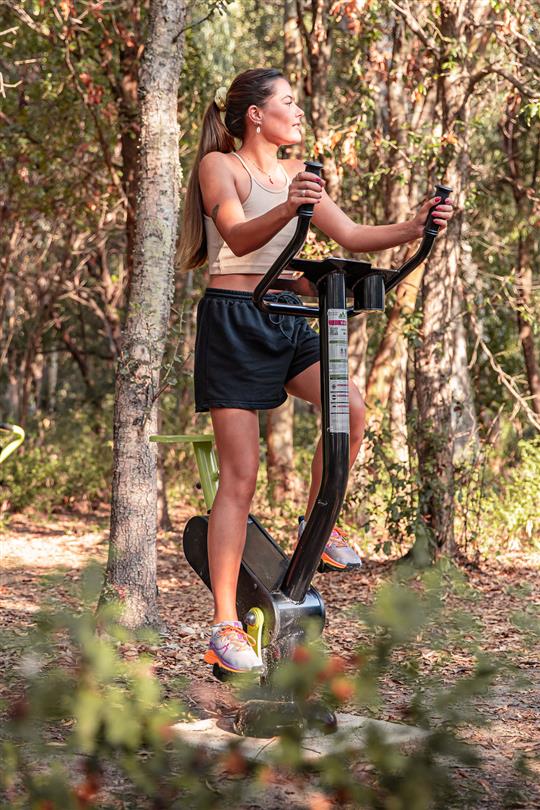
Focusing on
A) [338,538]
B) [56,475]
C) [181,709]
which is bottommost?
[56,475]

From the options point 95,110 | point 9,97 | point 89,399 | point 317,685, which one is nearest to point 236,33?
point 89,399

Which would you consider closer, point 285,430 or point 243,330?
point 243,330

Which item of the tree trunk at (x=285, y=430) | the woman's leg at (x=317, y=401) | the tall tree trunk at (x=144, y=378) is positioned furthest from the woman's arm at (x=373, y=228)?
the tree trunk at (x=285, y=430)

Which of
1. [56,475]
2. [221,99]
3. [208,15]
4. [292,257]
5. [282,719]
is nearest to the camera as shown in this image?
[282,719]

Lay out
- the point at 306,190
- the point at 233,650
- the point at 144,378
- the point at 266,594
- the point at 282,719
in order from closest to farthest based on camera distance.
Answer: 1. the point at 282,719
2. the point at 306,190
3. the point at 233,650
4. the point at 266,594
5. the point at 144,378

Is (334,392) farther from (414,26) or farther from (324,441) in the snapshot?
(414,26)

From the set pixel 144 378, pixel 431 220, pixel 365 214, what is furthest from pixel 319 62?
pixel 431 220

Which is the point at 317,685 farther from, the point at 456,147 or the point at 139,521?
the point at 456,147

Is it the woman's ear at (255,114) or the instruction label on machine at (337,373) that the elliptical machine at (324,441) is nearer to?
the instruction label on machine at (337,373)

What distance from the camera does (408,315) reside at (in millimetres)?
6488

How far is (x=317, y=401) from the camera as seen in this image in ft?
9.71

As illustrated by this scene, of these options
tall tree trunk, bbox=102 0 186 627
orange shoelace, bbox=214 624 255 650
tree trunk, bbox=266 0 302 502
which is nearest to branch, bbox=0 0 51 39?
tree trunk, bbox=266 0 302 502

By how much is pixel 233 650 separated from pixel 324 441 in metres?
0.61

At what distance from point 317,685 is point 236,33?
56.3 feet
